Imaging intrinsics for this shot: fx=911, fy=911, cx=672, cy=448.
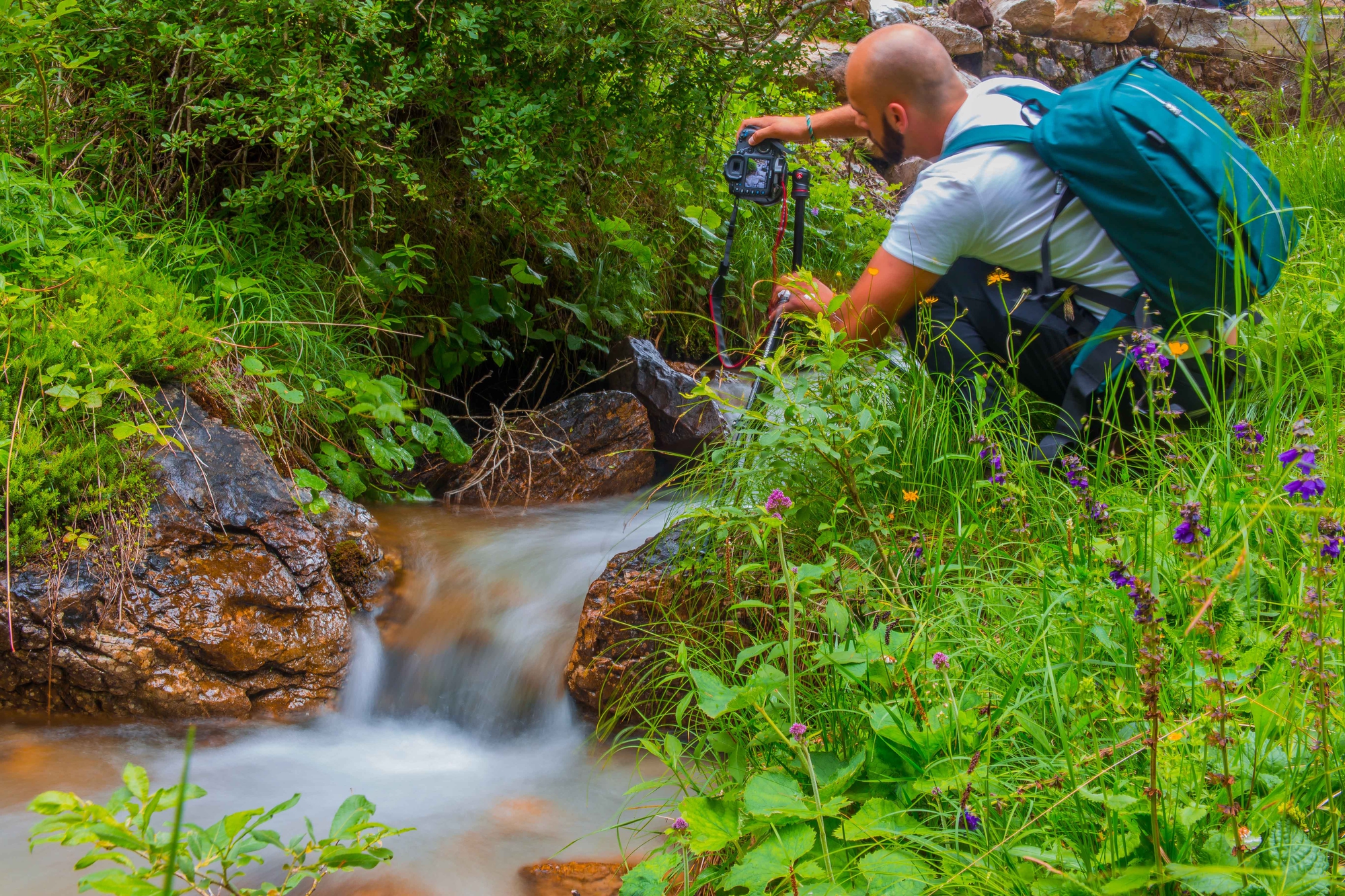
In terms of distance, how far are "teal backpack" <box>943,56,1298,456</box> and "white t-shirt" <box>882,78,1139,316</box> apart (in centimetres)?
5

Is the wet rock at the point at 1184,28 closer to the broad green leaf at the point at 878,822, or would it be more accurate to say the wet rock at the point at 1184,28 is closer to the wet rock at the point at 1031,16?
the wet rock at the point at 1031,16

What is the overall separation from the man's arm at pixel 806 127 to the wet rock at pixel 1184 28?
8.87 meters

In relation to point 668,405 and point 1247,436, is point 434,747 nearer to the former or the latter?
point 668,405

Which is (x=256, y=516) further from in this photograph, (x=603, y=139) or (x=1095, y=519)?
(x=1095, y=519)

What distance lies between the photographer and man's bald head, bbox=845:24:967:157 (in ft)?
9.07

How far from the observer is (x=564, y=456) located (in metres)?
4.05

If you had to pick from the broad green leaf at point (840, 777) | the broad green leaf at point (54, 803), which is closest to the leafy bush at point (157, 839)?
the broad green leaf at point (54, 803)

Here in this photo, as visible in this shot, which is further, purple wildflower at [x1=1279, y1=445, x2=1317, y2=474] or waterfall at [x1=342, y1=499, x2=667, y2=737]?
waterfall at [x1=342, y1=499, x2=667, y2=737]

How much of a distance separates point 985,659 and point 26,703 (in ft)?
8.32

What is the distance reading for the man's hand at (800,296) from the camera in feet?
8.10

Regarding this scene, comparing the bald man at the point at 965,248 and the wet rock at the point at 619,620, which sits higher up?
the bald man at the point at 965,248

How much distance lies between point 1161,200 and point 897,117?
897 mm

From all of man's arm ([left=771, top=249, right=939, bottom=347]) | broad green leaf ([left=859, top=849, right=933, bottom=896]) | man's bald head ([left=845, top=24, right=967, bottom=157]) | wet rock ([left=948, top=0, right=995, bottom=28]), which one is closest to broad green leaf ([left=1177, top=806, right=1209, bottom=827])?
broad green leaf ([left=859, top=849, right=933, bottom=896])

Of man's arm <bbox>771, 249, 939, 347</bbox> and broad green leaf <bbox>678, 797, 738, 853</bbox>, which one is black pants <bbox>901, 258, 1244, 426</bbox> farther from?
broad green leaf <bbox>678, 797, 738, 853</bbox>
